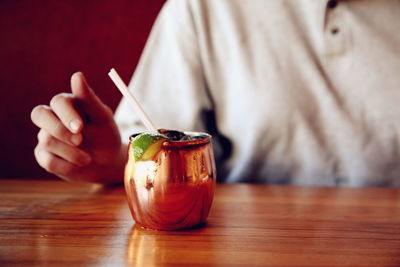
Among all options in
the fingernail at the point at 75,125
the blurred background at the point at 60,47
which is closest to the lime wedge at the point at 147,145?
the fingernail at the point at 75,125

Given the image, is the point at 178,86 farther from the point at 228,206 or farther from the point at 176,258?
the point at 176,258

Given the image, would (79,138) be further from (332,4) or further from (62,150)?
(332,4)

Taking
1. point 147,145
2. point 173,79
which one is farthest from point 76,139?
point 173,79

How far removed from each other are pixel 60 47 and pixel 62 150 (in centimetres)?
77

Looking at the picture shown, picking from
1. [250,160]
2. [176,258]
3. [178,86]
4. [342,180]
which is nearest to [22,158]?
[178,86]

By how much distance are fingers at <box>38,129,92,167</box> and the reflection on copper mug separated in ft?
0.74

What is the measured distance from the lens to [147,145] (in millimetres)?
560

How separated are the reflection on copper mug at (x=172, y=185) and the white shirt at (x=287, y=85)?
459 mm

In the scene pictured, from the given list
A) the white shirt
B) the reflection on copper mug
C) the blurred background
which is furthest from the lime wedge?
the blurred background

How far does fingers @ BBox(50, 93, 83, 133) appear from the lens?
2.33 ft

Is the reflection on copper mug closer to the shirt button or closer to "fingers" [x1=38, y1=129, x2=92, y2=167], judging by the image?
"fingers" [x1=38, y1=129, x2=92, y2=167]

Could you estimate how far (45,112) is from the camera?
755mm

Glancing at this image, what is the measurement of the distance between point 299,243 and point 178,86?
2.10 ft

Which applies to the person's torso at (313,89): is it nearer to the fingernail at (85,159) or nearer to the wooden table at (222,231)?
the wooden table at (222,231)
